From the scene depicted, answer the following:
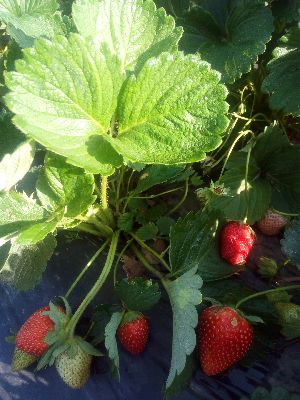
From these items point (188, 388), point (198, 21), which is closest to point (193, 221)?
point (188, 388)

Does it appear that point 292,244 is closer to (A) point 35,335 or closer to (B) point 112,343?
(B) point 112,343

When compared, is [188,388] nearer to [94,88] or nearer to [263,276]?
[263,276]

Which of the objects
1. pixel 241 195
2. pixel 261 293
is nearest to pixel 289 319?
pixel 261 293

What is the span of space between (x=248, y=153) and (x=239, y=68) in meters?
0.18

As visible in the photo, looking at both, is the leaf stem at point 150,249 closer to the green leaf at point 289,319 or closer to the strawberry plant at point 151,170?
the strawberry plant at point 151,170

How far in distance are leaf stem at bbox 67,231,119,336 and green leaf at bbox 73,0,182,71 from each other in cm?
41

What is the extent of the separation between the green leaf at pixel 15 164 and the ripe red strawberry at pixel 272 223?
53 centimetres

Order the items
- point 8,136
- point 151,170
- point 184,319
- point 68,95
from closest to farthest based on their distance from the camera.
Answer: point 68,95 → point 184,319 → point 8,136 → point 151,170

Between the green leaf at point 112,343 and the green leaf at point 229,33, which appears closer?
the green leaf at point 112,343

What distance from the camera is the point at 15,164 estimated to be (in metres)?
0.89

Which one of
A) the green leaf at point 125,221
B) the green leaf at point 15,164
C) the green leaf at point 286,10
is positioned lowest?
the green leaf at point 125,221

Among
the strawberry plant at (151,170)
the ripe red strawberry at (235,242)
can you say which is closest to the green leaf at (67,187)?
the strawberry plant at (151,170)

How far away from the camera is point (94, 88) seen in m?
0.72

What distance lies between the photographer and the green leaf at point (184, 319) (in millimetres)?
Answer: 796
